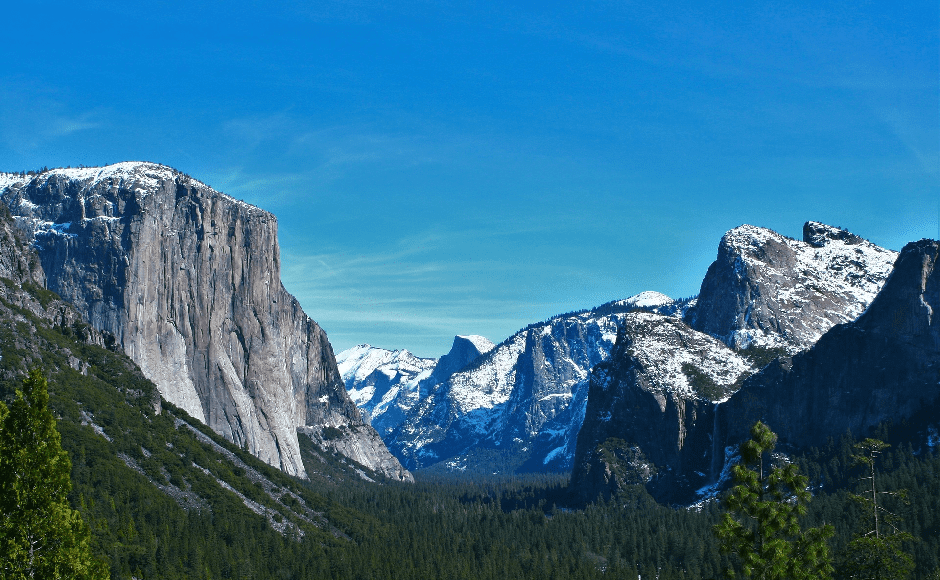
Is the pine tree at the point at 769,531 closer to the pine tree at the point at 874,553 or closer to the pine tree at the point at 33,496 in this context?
the pine tree at the point at 874,553

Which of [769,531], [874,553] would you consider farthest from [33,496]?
[874,553]

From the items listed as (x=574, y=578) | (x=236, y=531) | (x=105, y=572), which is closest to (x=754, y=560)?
(x=105, y=572)

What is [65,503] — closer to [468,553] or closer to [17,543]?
[17,543]

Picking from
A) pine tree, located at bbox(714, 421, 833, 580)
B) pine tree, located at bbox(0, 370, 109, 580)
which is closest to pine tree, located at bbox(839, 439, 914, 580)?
pine tree, located at bbox(714, 421, 833, 580)

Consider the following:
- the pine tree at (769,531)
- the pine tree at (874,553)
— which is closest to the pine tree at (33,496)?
the pine tree at (769,531)

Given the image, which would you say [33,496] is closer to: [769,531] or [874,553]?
[769,531]

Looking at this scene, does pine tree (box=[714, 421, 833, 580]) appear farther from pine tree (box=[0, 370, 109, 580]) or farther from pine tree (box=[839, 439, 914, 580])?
pine tree (box=[0, 370, 109, 580])
